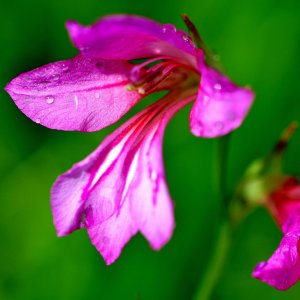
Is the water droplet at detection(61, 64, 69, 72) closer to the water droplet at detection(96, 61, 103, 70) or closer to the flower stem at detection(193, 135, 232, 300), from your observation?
the water droplet at detection(96, 61, 103, 70)

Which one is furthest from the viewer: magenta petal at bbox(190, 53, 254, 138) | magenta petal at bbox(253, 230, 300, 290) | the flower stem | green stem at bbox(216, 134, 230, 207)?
the flower stem

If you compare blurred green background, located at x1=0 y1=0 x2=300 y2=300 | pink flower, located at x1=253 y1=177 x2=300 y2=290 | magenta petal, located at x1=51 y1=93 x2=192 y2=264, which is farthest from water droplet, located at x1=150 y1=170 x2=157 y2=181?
blurred green background, located at x1=0 y1=0 x2=300 y2=300

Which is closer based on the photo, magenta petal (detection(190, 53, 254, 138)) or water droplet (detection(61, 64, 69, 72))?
magenta petal (detection(190, 53, 254, 138))

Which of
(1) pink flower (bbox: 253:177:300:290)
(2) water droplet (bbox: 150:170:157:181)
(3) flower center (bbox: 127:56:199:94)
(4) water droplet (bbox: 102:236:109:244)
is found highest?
(3) flower center (bbox: 127:56:199:94)

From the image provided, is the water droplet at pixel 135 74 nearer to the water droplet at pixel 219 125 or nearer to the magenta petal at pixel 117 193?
the magenta petal at pixel 117 193

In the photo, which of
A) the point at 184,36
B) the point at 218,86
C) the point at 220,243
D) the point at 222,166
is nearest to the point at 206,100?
the point at 218,86

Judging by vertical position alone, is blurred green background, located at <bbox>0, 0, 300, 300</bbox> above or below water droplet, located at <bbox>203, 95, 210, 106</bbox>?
below

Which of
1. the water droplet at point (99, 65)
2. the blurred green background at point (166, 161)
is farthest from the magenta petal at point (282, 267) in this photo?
the blurred green background at point (166, 161)

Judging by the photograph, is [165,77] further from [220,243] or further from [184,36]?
[220,243]

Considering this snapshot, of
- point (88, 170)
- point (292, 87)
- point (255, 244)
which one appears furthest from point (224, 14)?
point (88, 170)
